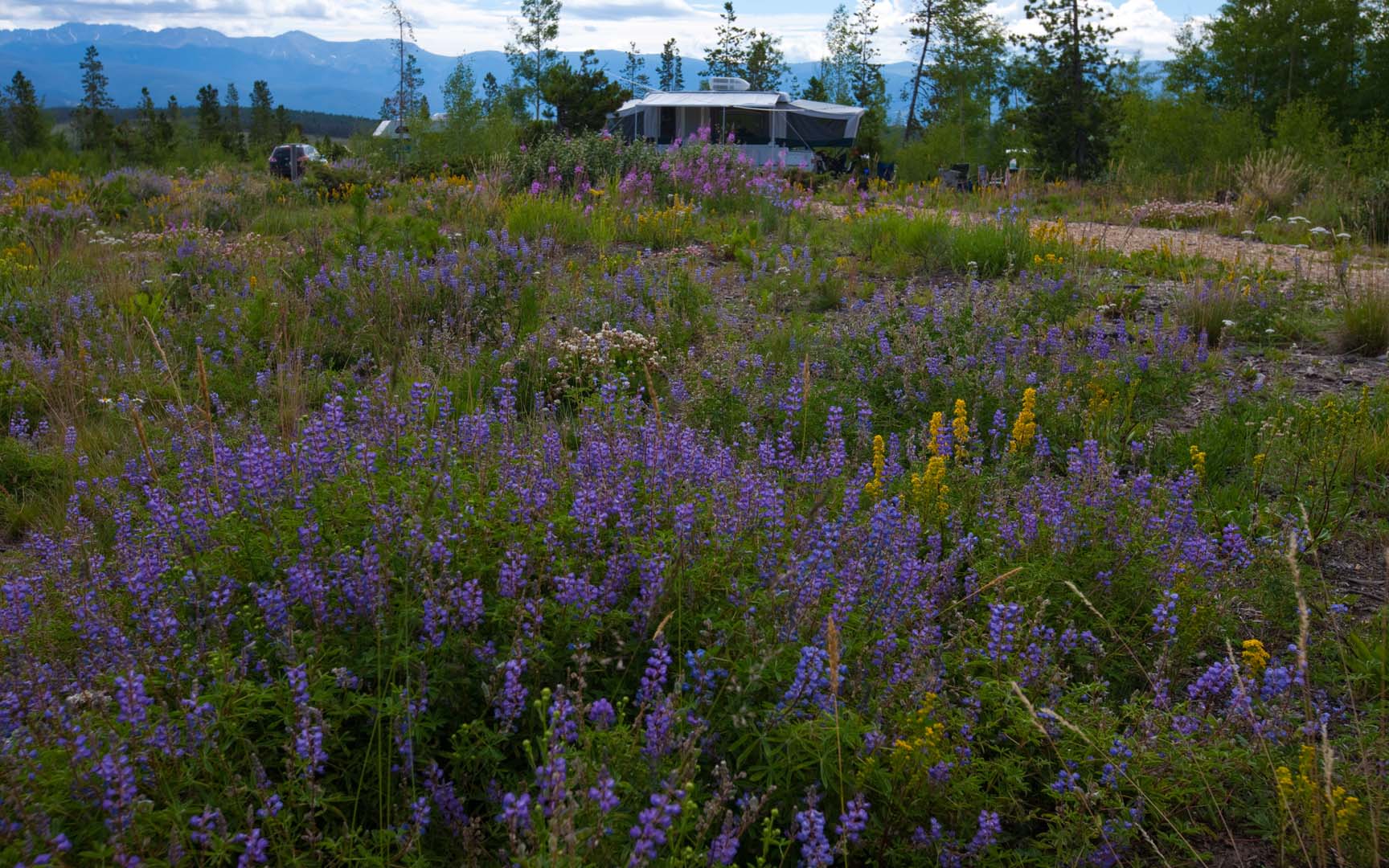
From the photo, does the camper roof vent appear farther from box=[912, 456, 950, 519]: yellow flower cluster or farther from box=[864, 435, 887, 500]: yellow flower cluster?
box=[912, 456, 950, 519]: yellow flower cluster

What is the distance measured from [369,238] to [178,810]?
7213 mm

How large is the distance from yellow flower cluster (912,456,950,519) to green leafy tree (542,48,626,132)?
41426 millimetres

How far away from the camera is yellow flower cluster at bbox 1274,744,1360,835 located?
77.9 inches

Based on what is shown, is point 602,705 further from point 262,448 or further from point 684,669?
point 262,448

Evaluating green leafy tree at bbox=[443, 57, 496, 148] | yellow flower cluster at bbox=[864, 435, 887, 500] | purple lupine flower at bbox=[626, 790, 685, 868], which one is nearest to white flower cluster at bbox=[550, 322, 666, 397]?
yellow flower cluster at bbox=[864, 435, 887, 500]

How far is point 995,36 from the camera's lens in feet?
166

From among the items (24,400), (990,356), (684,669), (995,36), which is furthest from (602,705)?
(995,36)

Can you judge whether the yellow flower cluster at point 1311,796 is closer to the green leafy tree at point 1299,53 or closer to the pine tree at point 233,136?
the pine tree at point 233,136

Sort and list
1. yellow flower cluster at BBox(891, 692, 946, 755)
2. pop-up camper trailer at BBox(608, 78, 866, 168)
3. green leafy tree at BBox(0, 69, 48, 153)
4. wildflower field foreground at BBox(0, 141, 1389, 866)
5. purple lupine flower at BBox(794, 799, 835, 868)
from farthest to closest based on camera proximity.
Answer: pop-up camper trailer at BBox(608, 78, 866, 168)
green leafy tree at BBox(0, 69, 48, 153)
yellow flower cluster at BBox(891, 692, 946, 755)
wildflower field foreground at BBox(0, 141, 1389, 866)
purple lupine flower at BBox(794, 799, 835, 868)

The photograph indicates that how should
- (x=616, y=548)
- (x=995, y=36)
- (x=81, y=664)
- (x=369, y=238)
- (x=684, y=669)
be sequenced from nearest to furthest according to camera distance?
(x=81, y=664), (x=684, y=669), (x=616, y=548), (x=369, y=238), (x=995, y=36)

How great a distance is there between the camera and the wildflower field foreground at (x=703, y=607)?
1949mm

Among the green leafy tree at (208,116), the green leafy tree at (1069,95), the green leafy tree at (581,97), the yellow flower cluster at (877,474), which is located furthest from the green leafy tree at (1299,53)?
the green leafy tree at (208,116)

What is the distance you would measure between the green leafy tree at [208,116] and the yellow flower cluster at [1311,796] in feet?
158

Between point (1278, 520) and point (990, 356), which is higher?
point (990, 356)
